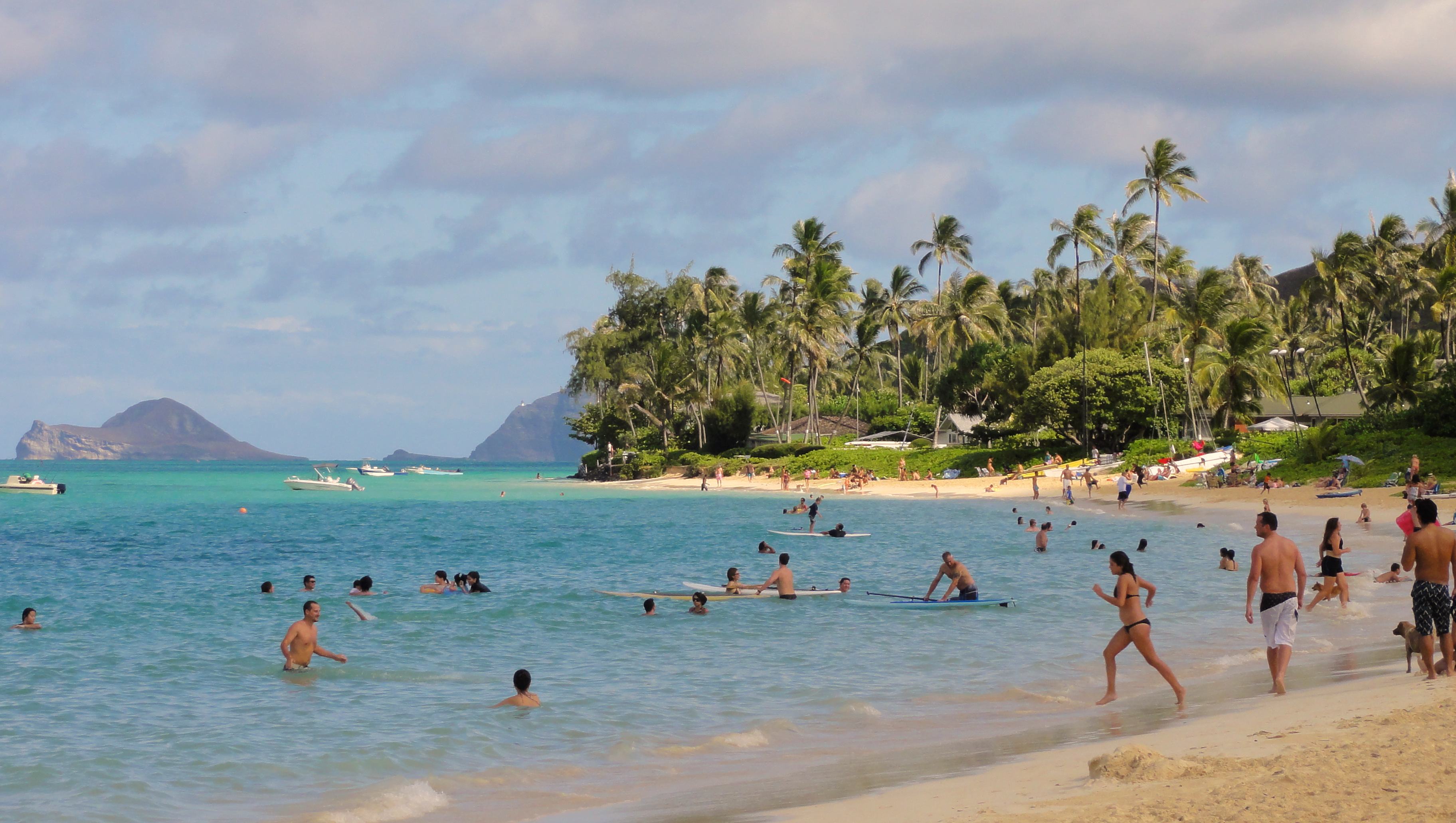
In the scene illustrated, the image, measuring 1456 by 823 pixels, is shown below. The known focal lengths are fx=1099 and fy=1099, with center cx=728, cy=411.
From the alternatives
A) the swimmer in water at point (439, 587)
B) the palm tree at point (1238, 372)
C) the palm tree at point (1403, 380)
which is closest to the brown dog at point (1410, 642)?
the swimmer in water at point (439, 587)

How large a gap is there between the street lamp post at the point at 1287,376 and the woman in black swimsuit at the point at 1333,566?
32675 mm

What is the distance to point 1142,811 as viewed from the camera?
6168 millimetres

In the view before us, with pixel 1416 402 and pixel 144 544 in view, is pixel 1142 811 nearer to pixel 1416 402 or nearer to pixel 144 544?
pixel 144 544

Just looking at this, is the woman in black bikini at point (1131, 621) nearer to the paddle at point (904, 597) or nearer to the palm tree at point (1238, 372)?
the paddle at point (904, 597)

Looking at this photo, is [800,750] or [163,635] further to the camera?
[163,635]

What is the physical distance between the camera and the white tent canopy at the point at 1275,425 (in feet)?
186

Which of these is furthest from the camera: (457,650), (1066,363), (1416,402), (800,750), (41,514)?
(1066,363)

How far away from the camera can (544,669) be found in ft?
45.9

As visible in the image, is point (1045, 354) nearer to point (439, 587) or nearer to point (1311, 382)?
point (1311, 382)

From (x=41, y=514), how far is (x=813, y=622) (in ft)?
165

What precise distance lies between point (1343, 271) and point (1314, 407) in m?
10.5

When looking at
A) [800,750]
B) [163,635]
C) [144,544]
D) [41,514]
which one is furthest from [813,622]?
[41,514]

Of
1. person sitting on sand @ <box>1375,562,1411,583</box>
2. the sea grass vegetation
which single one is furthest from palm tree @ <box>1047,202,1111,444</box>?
person sitting on sand @ <box>1375,562,1411,583</box>

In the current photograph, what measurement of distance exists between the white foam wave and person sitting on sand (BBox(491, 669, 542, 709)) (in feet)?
8.82
